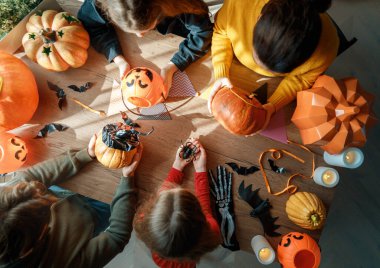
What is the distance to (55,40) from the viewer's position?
4.44 feet

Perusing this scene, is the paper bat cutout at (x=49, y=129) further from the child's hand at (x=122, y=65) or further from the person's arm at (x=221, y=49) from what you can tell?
the person's arm at (x=221, y=49)

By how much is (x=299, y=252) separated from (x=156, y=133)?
2.43 ft

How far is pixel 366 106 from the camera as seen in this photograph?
123 cm

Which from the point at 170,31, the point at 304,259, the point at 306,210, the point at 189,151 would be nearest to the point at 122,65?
the point at 170,31

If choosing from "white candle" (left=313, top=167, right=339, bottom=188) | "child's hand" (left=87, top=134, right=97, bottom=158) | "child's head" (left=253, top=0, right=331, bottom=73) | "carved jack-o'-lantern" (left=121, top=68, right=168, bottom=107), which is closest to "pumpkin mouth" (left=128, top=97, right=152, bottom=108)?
"carved jack-o'-lantern" (left=121, top=68, right=168, bottom=107)

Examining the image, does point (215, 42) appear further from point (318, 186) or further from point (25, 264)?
point (25, 264)

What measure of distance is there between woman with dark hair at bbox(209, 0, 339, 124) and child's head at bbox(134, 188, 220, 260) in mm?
466

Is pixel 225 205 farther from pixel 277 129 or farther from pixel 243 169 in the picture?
pixel 277 129

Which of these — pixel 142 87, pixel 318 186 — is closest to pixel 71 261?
pixel 142 87

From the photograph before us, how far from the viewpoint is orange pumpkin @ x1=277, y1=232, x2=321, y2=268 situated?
47.6 inches

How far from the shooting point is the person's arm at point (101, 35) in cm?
143

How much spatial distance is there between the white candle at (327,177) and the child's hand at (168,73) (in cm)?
72

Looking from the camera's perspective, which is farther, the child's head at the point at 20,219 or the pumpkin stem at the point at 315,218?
the pumpkin stem at the point at 315,218

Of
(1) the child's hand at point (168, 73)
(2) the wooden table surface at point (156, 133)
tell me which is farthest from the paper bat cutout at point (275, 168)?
(1) the child's hand at point (168, 73)
